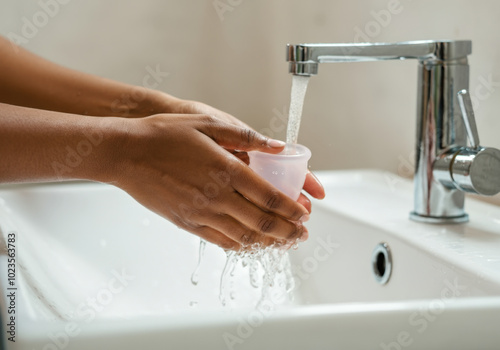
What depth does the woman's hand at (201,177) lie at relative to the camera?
0.46 m

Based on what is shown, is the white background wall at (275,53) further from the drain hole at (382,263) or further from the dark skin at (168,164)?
the dark skin at (168,164)

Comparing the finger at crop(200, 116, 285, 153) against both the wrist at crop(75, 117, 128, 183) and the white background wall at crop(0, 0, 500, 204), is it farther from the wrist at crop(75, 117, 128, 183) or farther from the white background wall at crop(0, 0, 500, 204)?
the white background wall at crop(0, 0, 500, 204)

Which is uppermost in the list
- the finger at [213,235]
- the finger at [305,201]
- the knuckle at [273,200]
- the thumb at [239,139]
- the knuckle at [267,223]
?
the thumb at [239,139]

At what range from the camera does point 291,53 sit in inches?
22.9

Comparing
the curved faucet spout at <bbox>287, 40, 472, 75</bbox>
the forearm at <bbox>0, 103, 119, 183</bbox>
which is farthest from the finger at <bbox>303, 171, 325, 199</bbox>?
the forearm at <bbox>0, 103, 119, 183</bbox>

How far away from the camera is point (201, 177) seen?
46 cm

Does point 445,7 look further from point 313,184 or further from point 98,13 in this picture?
point 98,13

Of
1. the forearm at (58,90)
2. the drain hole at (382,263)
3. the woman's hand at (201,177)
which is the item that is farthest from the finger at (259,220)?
the forearm at (58,90)

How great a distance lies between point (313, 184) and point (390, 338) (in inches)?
9.8

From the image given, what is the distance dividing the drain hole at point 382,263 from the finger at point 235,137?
200mm

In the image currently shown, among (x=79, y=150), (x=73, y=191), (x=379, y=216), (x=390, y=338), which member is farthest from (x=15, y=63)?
(x=390, y=338)

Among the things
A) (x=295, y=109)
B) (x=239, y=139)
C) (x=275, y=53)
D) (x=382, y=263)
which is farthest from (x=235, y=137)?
(x=275, y=53)

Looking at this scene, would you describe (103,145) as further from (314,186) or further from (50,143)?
(314,186)

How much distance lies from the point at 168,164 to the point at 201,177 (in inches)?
1.0
